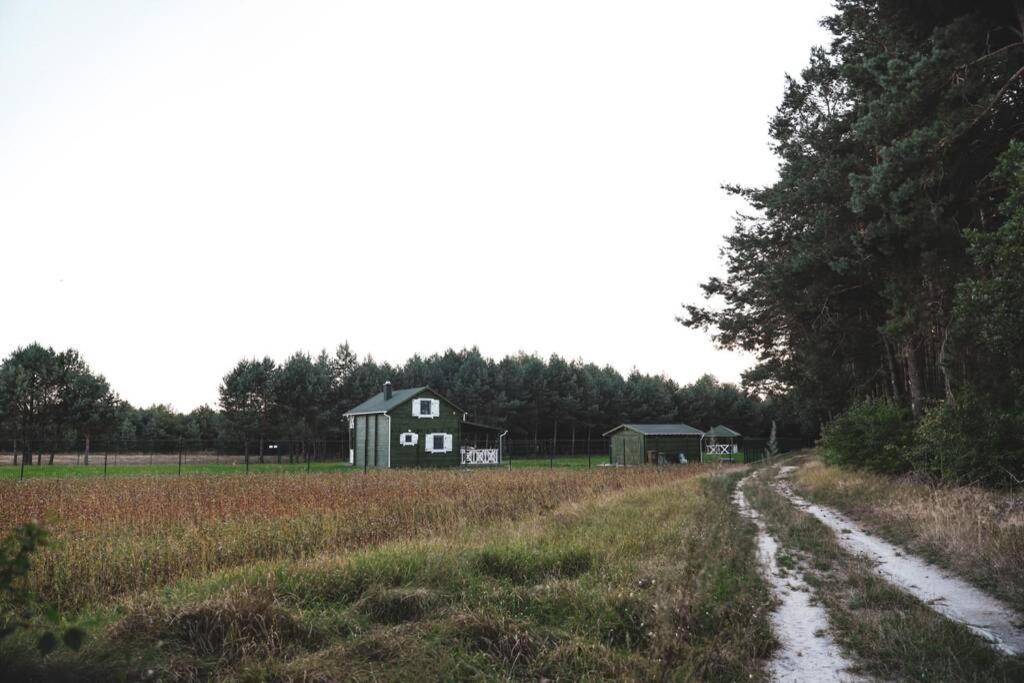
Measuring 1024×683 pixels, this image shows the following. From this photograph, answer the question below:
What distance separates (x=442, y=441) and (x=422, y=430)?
183cm

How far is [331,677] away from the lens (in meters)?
4.54

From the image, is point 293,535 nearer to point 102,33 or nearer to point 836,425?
point 102,33

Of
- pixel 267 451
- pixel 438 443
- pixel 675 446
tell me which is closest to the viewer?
pixel 438 443

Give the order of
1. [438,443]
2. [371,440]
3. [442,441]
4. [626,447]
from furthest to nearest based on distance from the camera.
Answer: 1. [626,447]
2. [371,440]
3. [442,441]
4. [438,443]

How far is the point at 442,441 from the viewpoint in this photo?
4384 centimetres

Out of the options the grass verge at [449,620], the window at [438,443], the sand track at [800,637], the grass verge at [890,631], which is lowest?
the sand track at [800,637]

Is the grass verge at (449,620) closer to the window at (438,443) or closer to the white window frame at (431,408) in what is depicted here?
the white window frame at (431,408)

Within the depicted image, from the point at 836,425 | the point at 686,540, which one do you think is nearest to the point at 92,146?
the point at 686,540

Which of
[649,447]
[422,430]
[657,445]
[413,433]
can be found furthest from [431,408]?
[657,445]

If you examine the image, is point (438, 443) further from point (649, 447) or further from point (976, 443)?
point (976, 443)

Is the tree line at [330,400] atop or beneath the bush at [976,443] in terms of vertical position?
atop

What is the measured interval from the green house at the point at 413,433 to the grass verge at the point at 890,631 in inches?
1343

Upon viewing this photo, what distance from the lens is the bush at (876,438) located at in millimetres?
17609

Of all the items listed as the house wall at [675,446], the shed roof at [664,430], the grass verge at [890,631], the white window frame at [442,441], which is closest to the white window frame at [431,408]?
the white window frame at [442,441]
